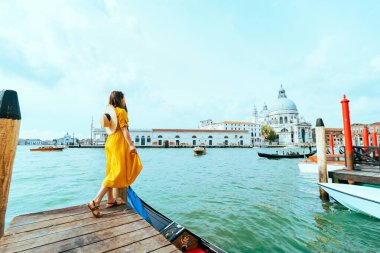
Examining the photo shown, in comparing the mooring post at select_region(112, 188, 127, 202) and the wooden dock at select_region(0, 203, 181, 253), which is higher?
the mooring post at select_region(112, 188, 127, 202)

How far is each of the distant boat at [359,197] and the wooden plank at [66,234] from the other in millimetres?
5099

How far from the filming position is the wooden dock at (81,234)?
5.17 ft

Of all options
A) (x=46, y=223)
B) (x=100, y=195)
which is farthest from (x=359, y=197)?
(x=46, y=223)

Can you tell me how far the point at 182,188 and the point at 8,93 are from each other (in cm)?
763

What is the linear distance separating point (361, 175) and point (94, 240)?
20.3 feet

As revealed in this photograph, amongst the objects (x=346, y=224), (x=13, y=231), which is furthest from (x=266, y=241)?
(x=13, y=231)

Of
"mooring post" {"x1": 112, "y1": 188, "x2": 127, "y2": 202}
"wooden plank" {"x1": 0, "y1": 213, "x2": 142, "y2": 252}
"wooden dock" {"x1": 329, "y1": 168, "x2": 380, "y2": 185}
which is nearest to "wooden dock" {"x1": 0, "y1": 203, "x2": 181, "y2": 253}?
"wooden plank" {"x1": 0, "y1": 213, "x2": 142, "y2": 252}

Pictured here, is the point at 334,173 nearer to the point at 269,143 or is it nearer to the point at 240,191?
the point at 240,191

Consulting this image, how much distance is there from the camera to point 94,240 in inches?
67.2

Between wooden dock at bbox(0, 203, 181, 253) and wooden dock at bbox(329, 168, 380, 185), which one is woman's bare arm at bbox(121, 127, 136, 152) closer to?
wooden dock at bbox(0, 203, 181, 253)

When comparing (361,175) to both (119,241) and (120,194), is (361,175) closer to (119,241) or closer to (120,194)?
(120,194)

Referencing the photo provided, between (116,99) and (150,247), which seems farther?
(116,99)

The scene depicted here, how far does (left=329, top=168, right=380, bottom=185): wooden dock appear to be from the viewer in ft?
15.7

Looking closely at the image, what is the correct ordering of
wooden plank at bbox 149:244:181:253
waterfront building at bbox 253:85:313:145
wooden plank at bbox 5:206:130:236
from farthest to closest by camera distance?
waterfront building at bbox 253:85:313:145
wooden plank at bbox 5:206:130:236
wooden plank at bbox 149:244:181:253
